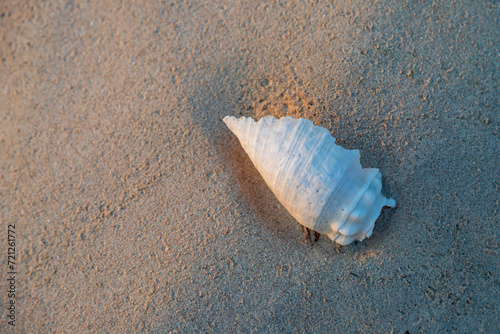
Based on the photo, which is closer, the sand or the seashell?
the seashell

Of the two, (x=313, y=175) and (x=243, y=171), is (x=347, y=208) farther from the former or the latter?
(x=243, y=171)

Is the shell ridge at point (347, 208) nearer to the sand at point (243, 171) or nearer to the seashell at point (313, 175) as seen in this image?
the seashell at point (313, 175)

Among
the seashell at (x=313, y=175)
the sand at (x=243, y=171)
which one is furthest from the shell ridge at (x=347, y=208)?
the sand at (x=243, y=171)

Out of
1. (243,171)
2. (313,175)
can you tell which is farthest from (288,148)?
(243,171)

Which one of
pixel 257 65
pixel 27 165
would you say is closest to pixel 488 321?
pixel 257 65

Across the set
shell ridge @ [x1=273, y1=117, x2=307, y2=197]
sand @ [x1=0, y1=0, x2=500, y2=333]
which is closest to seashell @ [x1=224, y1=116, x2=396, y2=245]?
shell ridge @ [x1=273, y1=117, x2=307, y2=197]

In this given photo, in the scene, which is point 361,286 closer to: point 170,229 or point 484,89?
point 170,229

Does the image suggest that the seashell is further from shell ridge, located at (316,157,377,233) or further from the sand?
the sand
